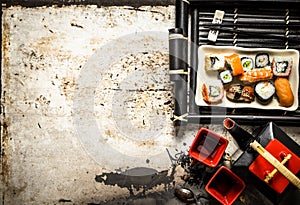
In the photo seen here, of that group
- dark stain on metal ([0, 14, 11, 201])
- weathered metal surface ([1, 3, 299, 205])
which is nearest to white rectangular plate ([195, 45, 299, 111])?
weathered metal surface ([1, 3, 299, 205])

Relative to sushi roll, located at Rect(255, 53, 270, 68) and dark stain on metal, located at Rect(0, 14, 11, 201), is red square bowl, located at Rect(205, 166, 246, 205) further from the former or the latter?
dark stain on metal, located at Rect(0, 14, 11, 201)

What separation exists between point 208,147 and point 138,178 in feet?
1.71

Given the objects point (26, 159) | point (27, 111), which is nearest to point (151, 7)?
point (27, 111)

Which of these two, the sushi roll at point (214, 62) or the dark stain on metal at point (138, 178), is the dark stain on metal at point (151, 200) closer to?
the dark stain on metal at point (138, 178)

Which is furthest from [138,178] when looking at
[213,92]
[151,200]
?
[213,92]

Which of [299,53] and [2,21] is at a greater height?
[2,21]

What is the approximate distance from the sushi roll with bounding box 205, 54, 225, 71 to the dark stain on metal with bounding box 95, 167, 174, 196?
0.75m

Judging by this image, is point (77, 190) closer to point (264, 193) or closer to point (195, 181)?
point (195, 181)

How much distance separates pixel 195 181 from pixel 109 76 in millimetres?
907

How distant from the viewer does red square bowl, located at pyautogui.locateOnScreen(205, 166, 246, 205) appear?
2748 millimetres

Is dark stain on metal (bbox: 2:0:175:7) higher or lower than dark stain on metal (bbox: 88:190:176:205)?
higher

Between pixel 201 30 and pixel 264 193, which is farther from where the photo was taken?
pixel 201 30

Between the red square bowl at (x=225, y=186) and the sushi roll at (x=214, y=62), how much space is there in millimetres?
633

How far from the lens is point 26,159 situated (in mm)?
2947
